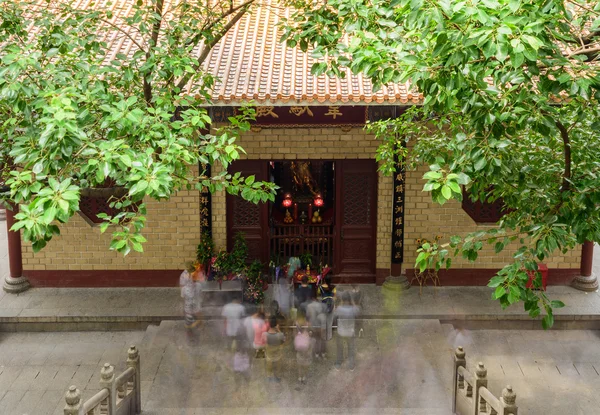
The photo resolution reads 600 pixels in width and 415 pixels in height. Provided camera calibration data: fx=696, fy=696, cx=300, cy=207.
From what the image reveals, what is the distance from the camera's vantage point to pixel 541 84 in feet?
18.3

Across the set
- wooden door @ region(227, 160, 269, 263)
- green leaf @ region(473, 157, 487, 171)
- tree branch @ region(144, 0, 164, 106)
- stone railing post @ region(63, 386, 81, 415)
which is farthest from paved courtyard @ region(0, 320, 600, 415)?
green leaf @ region(473, 157, 487, 171)

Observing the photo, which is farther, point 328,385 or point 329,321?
point 329,321

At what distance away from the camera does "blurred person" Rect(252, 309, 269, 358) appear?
33.0 ft

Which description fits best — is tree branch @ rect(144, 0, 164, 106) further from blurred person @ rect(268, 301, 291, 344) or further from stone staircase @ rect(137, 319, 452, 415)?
stone staircase @ rect(137, 319, 452, 415)

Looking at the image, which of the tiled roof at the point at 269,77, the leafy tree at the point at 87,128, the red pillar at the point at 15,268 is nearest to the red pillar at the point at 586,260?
the tiled roof at the point at 269,77

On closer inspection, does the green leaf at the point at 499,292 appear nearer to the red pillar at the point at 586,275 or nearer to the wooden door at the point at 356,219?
the wooden door at the point at 356,219

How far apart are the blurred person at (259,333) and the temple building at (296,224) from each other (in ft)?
8.64

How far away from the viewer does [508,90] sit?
567 centimetres

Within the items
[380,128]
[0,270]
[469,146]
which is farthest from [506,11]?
[0,270]

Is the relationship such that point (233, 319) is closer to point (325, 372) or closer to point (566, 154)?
point (325, 372)

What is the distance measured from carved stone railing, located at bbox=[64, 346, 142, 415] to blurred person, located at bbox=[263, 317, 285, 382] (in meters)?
1.83

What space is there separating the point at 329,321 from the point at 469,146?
5.19m

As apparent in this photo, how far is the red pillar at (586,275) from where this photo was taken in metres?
12.2

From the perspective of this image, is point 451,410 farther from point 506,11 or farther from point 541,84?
point 506,11
